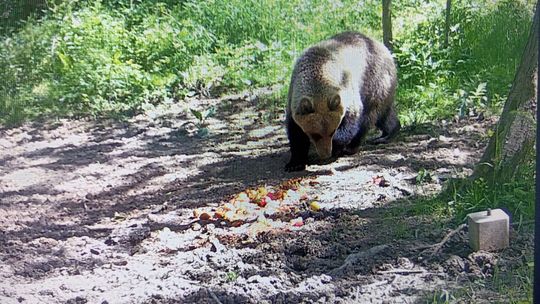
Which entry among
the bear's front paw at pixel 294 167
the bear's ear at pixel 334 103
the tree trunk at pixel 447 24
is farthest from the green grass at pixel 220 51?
the bear's front paw at pixel 294 167

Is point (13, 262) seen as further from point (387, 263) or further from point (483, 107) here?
point (483, 107)

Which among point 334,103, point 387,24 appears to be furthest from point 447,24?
point 334,103

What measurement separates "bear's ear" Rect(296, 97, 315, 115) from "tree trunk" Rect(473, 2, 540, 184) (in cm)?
132

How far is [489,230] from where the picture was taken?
10.5 ft

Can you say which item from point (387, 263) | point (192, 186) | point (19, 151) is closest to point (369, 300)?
point (387, 263)

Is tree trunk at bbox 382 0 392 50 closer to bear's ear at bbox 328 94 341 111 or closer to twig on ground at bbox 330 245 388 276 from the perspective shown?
bear's ear at bbox 328 94 341 111

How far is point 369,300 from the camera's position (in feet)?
9.68

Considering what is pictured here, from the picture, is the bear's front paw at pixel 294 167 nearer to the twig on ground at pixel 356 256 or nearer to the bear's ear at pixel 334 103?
the bear's ear at pixel 334 103

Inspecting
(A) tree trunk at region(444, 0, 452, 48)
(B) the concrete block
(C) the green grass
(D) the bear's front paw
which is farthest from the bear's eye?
(A) tree trunk at region(444, 0, 452, 48)

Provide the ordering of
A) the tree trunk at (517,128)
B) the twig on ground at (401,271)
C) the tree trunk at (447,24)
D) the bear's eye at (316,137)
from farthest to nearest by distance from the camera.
A: the tree trunk at (447,24), the bear's eye at (316,137), the tree trunk at (517,128), the twig on ground at (401,271)

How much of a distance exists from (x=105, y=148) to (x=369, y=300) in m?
3.03

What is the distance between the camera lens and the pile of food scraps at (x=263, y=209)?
3867 millimetres

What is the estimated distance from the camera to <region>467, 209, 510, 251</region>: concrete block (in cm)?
318

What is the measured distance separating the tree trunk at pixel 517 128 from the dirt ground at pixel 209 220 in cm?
39
